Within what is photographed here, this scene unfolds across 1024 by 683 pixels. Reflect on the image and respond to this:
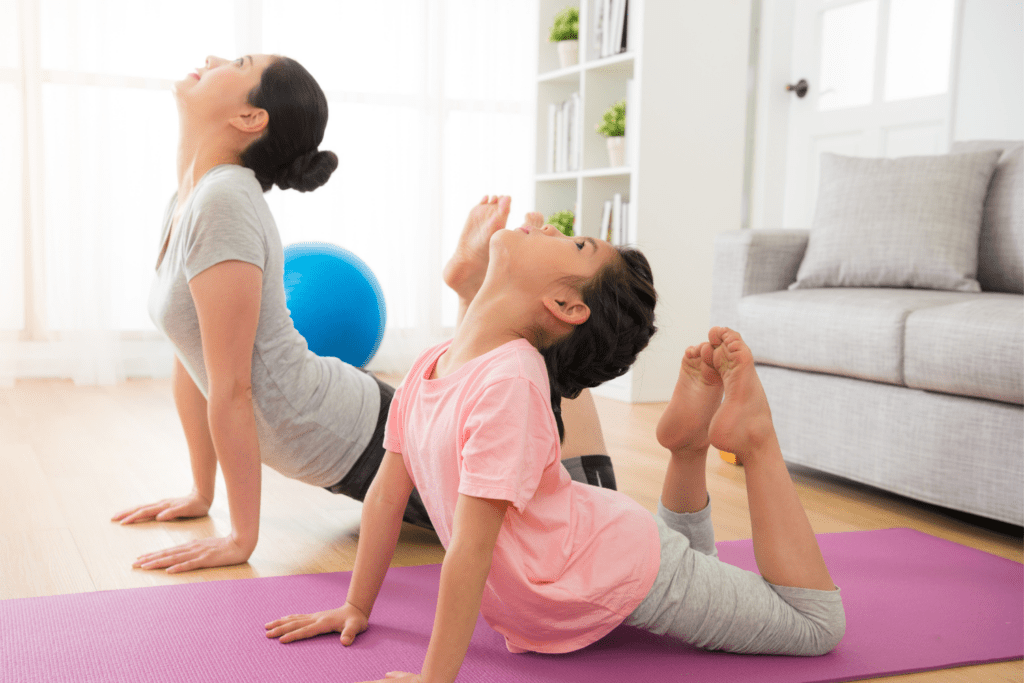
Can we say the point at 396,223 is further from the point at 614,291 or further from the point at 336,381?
the point at 614,291

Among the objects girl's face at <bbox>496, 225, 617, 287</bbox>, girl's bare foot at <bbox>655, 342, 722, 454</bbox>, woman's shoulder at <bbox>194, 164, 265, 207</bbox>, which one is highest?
woman's shoulder at <bbox>194, 164, 265, 207</bbox>

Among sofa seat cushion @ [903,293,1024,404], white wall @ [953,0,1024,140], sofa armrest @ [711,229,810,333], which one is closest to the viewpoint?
sofa seat cushion @ [903,293,1024,404]

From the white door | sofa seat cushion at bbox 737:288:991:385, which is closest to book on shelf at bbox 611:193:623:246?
the white door

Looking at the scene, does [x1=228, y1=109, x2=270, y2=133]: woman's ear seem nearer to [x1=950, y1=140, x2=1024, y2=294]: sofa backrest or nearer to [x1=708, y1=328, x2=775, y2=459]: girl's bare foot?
[x1=708, y1=328, x2=775, y2=459]: girl's bare foot

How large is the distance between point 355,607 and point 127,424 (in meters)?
1.82

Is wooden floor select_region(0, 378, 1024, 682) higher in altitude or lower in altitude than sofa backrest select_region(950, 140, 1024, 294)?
lower

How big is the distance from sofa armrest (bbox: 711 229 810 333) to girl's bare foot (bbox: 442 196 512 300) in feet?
4.47

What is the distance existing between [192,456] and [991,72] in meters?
3.14

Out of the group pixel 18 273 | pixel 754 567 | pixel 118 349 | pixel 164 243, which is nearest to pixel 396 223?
pixel 118 349

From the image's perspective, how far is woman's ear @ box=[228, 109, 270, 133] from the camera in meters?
1.55

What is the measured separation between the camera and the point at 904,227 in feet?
7.70

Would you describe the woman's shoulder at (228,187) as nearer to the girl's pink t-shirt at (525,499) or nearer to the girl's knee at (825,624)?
the girl's pink t-shirt at (525,499)

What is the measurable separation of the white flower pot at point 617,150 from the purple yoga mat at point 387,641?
95.0 inches

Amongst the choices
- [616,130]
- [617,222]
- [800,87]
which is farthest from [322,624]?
[800,87]
